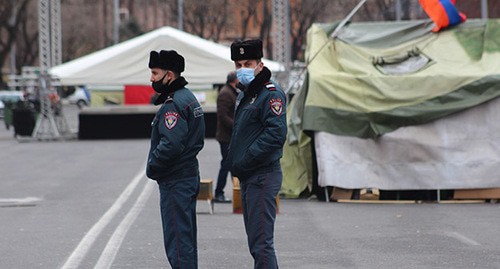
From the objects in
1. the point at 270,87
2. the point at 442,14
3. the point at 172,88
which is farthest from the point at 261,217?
the point at 442,14

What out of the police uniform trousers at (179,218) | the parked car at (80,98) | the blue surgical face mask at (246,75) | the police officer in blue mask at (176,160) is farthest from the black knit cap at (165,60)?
the parked car at (80,98)

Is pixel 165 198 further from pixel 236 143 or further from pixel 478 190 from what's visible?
pixel 478 190

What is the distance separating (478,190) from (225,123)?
347cm

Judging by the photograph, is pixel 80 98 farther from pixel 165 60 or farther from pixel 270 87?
pixel 270 87

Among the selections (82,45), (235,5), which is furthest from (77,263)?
(82,45)

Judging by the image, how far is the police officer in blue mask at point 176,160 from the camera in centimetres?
803

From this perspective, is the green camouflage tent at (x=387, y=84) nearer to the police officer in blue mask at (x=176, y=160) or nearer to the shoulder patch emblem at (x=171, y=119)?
the police officer in blue mask at (x=176, y=160)

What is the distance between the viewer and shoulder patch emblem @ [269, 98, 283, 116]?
8023mm

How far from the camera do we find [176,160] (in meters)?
8.05

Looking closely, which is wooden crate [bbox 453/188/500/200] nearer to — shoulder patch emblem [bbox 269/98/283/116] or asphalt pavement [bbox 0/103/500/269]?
Result: asphalt pavement [bbox 0/103/500/269]

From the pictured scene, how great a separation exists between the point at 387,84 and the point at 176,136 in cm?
791

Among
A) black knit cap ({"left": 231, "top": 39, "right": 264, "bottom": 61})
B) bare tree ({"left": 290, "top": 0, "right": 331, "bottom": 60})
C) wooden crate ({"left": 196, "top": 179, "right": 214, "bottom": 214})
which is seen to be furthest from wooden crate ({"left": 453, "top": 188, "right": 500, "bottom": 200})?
bare tree ({"left": 290, "top": 0, "right": 331, "bottom": 60})

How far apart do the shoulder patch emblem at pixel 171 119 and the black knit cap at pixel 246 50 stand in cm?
59

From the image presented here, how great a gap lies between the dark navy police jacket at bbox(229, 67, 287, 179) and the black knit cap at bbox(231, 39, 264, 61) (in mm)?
134
